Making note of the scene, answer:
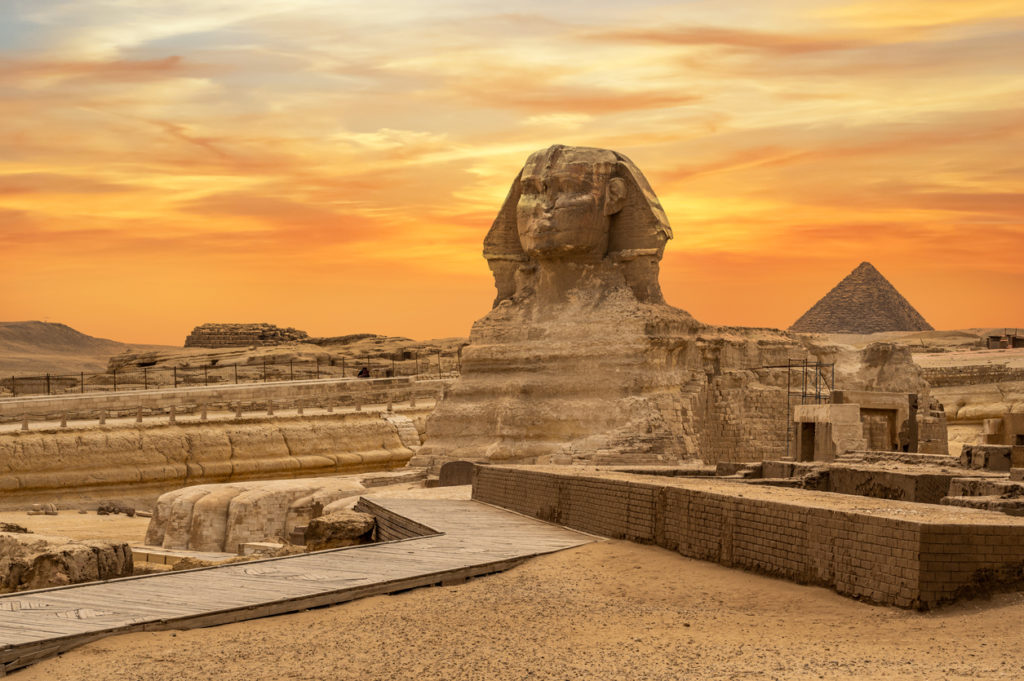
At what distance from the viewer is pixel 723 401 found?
21734 mm

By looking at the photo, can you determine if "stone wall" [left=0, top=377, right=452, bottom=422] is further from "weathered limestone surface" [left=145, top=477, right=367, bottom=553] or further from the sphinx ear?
the sphinx ear

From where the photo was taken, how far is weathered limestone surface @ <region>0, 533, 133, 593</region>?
10.2 m

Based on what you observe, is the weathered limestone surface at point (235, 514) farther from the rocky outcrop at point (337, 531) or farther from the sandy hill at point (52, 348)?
the sandy hill at point (52, 348)

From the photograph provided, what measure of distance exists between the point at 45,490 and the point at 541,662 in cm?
2196

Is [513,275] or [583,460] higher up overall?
[513,275]

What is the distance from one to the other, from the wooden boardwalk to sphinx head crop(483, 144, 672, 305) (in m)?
8.63

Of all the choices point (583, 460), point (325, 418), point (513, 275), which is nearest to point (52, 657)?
point (583, 460)

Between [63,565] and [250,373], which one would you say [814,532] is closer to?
[63,565]

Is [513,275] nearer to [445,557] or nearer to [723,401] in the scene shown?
[723,401]

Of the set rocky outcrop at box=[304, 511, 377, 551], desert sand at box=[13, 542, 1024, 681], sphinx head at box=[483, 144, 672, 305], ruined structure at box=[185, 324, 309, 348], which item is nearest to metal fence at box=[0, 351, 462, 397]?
ruined structure at box=[185, 324, 309, 348]

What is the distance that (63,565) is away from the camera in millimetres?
10258

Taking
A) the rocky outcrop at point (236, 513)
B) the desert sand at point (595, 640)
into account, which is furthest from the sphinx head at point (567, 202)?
the desert sand at point (595, 640)

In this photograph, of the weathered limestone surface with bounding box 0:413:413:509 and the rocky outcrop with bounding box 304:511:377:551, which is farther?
Answer: the weathered limestone surface with bounding box 0:413:413:509

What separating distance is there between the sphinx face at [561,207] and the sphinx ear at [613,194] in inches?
2.7
